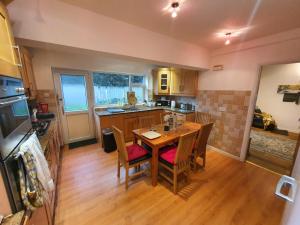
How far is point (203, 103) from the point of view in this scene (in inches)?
136

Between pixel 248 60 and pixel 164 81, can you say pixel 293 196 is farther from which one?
pixel 164 81

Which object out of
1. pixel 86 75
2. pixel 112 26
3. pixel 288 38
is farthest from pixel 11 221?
pixel 288 38

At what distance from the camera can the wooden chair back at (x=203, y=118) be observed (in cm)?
334

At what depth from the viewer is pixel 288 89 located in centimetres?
458

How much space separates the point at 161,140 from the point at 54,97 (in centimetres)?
272

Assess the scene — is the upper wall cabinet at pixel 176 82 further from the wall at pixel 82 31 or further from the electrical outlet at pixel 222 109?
the wall at pixel 82 31

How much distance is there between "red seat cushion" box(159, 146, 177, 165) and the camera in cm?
197

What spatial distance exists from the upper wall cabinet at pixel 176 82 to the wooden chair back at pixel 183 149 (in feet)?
6.82

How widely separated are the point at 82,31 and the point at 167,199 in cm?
253

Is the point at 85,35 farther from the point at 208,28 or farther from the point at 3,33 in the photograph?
the point at 208,28

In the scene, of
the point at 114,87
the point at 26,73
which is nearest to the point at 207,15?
the point at 26,73

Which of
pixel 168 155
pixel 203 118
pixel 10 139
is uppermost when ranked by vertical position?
pixel 10 139

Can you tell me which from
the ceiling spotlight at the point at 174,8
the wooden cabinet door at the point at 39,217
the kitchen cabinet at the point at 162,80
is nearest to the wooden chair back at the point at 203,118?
the kitchen cabinet at the point at 162,80

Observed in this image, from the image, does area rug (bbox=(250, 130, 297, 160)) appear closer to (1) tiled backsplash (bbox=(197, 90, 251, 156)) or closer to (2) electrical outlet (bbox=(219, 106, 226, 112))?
(1) tiled backsplash (bbox=(197, 90, 251, 156))
